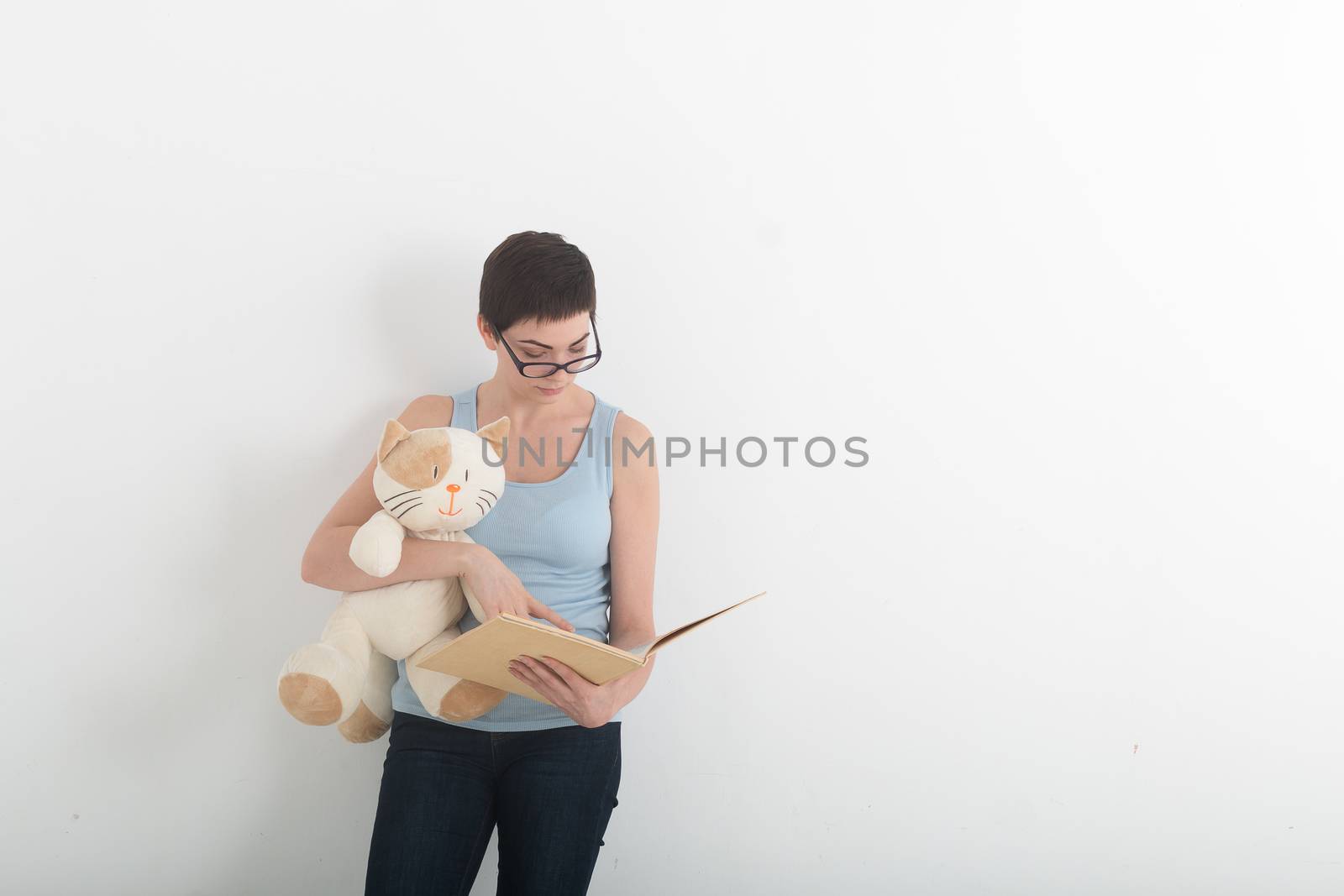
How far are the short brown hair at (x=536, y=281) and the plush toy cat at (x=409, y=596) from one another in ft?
0.59

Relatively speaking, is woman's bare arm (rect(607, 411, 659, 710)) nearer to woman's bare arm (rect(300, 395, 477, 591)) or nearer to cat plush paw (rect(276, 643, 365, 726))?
woman's bare arm (rect(300, 395, 477, 591))

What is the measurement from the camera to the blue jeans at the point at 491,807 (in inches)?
50.3

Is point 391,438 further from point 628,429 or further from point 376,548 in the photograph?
point 628,429

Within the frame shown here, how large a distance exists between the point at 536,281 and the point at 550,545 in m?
0.39

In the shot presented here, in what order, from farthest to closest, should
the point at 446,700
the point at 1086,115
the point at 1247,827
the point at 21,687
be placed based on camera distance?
the point at 1247,827
the point at 1086,115
the point at 21,687
the point at 446,700

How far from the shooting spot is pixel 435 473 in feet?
4.00

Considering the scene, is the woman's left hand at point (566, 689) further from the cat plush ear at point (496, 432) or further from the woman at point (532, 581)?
the cat plush ear at point (496, 432)

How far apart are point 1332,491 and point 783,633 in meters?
1.03

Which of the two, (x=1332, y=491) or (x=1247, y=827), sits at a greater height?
(x=1332, y=491)

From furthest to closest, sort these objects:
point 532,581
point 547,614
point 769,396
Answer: point 769,396, point 532,581, point 547,614

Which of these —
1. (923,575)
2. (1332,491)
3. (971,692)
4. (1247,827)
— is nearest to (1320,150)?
(1332,491)

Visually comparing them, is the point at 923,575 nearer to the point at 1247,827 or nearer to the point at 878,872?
the point at 878,872

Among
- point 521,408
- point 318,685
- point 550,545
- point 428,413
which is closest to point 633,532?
point 550,545

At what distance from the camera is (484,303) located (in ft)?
4.48
